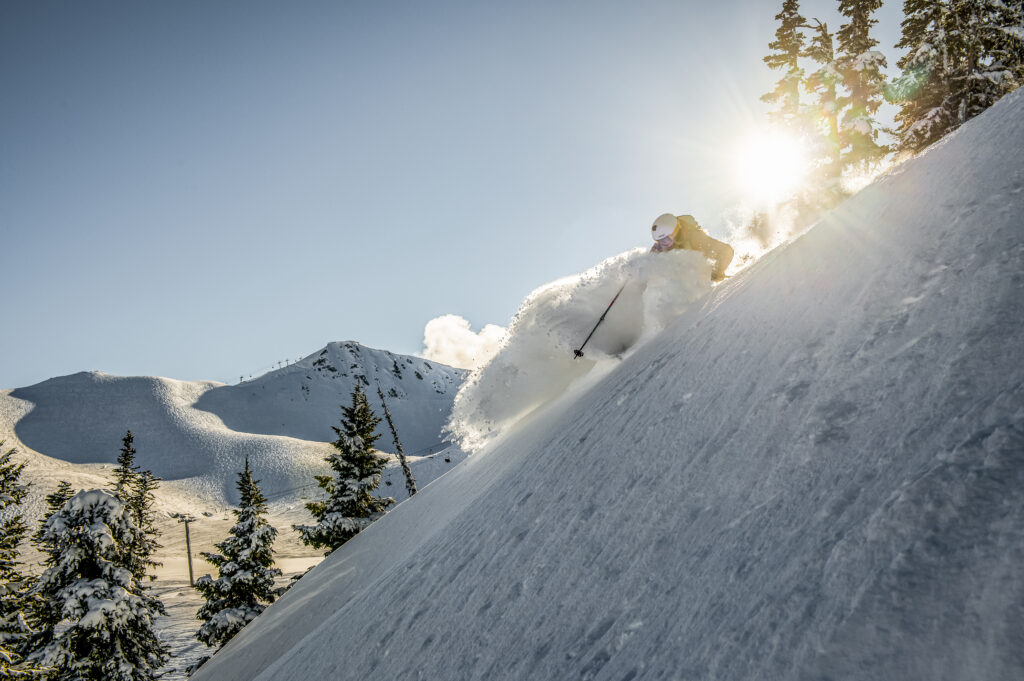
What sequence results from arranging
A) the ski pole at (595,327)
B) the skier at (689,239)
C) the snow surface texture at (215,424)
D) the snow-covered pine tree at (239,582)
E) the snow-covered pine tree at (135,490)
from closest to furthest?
the ski pole at (595,327) < the skier at (689,239) < the snow-covered pine tree at (239,582) < the snow-covered pine tree at (135,490) < the snow surface texture at (215,424)

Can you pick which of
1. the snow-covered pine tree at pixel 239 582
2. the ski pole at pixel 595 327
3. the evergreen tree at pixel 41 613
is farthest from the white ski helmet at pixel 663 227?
the snow-covered pine tree at pixel 239 582

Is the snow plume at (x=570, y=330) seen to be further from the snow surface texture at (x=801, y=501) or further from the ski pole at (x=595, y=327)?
the snow surface texture at (x=801, y=501)

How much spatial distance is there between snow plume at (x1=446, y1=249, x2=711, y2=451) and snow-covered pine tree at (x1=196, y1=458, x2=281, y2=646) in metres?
15.6

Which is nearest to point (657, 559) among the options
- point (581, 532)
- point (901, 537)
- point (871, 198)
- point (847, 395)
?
point (581, 532)

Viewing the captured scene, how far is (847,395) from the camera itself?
6.35 ft

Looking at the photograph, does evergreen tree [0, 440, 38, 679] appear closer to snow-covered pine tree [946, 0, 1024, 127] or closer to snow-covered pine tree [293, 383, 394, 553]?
snow-covered pine tree [293, 383, 394, 553]

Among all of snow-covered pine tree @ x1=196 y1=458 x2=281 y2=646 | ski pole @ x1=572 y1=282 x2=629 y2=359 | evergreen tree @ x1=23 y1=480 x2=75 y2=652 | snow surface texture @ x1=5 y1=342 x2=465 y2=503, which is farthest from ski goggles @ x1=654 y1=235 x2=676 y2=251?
snow surface texture @ x1=5 y1=342 x2=465 y2=503

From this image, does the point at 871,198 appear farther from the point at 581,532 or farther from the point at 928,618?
the point at 928,618

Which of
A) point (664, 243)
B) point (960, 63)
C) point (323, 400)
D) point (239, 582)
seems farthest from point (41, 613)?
point (323, 400)

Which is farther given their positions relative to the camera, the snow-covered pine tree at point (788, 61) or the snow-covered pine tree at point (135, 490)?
the snow-covered pine tree at point (135, 490)

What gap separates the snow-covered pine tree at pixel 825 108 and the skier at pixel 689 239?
1552cm

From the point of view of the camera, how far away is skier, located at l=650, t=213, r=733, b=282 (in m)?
9.01

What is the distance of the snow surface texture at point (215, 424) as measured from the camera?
8094 centimetres

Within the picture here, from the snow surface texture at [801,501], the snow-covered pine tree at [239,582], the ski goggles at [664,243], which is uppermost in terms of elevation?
the ski goggles at [664,243]
